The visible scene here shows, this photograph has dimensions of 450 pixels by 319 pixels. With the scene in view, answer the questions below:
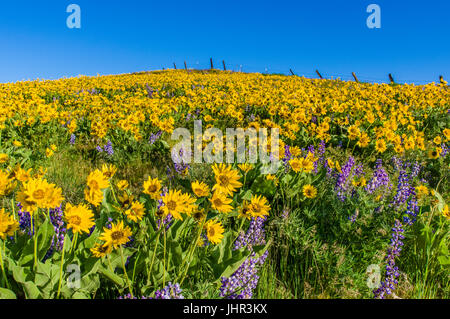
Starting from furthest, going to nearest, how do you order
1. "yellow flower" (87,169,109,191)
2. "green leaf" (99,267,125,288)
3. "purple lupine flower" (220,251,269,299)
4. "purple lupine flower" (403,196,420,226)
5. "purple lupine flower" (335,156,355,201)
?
1. "purple lupine flower" (335,156,355,201)
2. "purple lupine flower" (403,196,420,226)
3. "purple lupine flower" (220,251,269,299)
4. "green leaf" (99,267,125,288)
5. "yellow flower" (87,169,109,191)

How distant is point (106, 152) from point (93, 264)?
411 cm

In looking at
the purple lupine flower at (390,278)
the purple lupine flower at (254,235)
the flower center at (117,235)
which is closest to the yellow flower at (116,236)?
the flower center at (117,235)

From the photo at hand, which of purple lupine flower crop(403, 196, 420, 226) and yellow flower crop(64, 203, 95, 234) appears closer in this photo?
yellow flower crop(64, 203, 95, 234)

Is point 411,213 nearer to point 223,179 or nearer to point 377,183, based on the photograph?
point 377,183

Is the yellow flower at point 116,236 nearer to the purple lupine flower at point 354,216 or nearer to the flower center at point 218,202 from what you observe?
the flower center at point 218,202

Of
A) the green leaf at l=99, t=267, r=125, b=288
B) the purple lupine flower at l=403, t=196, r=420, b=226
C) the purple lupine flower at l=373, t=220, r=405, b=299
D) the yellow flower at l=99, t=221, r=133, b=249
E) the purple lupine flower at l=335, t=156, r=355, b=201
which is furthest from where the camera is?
the purple lupine flower at l=335, t=156, r=355, b=201

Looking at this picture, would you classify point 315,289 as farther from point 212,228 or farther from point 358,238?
point 212,228

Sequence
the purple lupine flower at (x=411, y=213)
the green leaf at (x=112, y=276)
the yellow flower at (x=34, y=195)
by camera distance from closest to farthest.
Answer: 1. the yellow flower at (x=34, y=195)
2. the green leaf at (x=112, y=276)
3. the purple lupine flower at (x=411, y=213)

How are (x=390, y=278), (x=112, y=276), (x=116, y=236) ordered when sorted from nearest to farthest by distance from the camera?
1. (x=116, y=236)
2. (x=112, y=276)
3. (x=390, y=278)

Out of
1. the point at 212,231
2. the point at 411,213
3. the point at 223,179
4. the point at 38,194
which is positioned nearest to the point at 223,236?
the point at 212,231

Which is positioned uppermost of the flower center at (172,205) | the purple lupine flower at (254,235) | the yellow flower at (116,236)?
the flower center at (172,205)

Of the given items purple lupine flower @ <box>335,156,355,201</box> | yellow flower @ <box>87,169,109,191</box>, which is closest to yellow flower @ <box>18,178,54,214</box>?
yellow flower @ <box>87,169,109,191</box>

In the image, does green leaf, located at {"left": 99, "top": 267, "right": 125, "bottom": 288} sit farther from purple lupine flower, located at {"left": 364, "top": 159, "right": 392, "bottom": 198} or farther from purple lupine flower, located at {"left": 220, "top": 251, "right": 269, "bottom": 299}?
purple lupine flower, located at {"left": 364, "top": 159, "right": 392, "bottom": 198}
